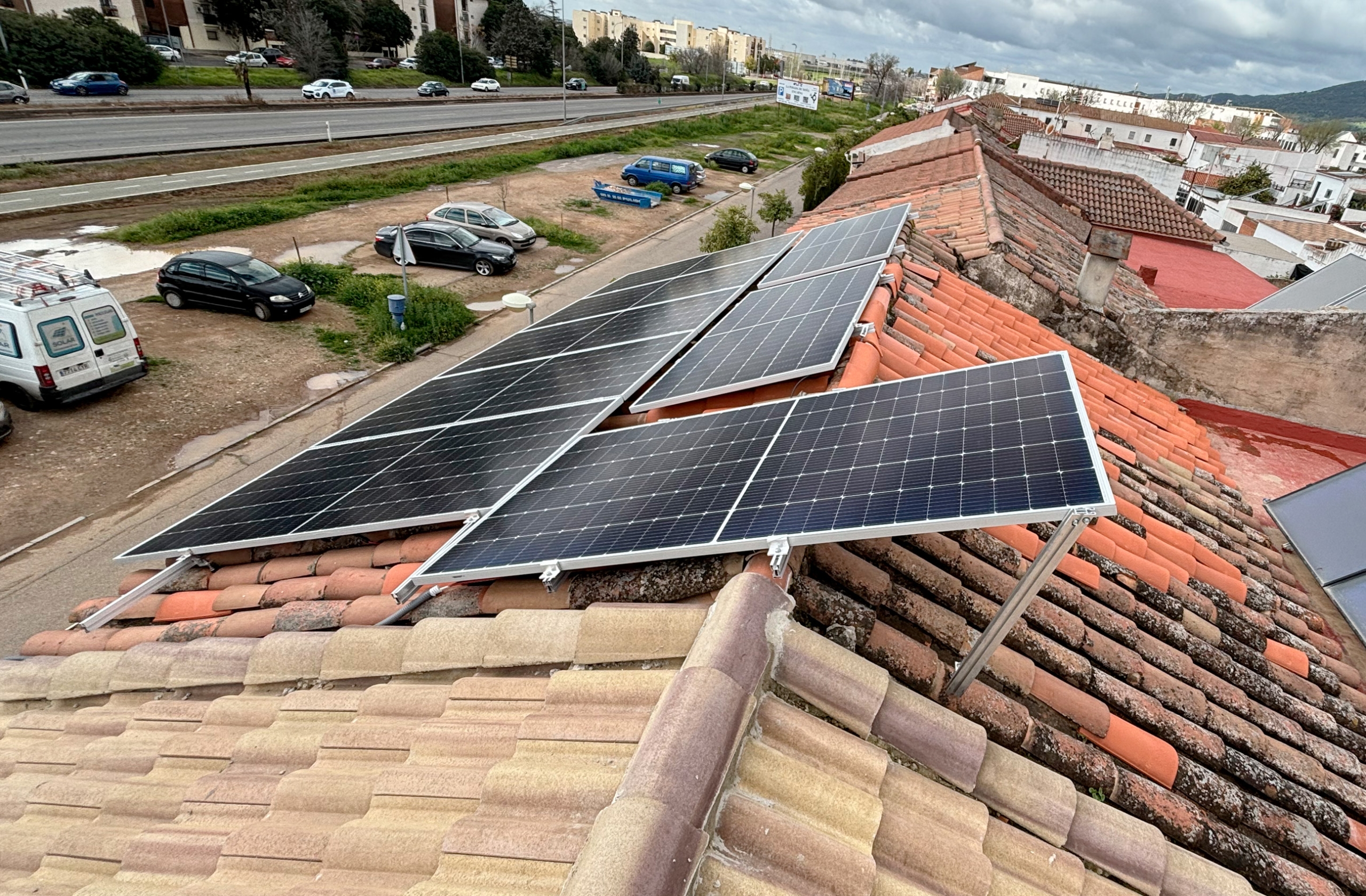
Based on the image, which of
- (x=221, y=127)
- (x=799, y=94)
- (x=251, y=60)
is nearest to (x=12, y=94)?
(x=221, y=127)

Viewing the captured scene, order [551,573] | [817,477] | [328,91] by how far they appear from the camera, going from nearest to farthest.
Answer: [817,477] → [551,573] → [328,91]

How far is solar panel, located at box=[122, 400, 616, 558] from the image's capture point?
5996mm

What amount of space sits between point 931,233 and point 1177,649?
33.4 feet

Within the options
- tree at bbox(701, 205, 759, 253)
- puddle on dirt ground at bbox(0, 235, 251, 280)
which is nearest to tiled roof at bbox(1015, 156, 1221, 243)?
tree at bbox(701, 205, 759, 253)

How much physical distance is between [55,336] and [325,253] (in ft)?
44.6

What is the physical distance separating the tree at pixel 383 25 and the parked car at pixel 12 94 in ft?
177

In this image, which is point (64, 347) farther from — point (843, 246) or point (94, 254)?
point (843, 246)

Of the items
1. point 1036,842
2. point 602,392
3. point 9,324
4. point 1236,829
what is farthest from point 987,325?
point 9,324

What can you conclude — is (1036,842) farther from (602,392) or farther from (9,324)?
(9,324)

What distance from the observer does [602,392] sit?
23.4 ft

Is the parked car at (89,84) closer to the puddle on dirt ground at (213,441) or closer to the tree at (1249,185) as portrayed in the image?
the puddle on dirt ground at (213,441)

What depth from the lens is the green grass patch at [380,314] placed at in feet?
66.0

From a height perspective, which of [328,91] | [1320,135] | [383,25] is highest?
[383,25]

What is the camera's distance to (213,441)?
50.2ft
